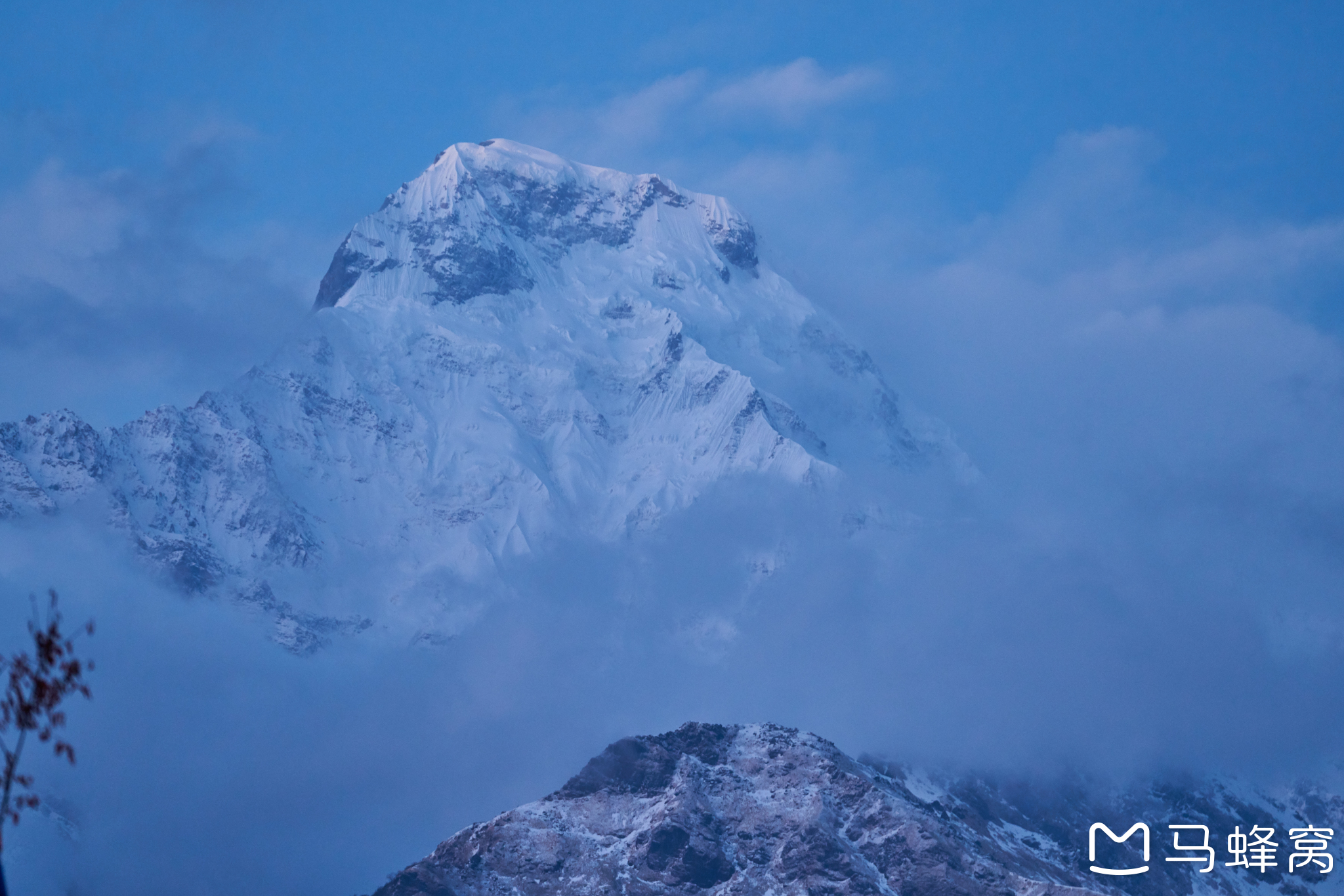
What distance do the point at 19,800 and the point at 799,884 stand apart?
165 meters

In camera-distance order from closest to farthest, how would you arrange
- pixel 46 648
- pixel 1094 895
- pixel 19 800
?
pixel 46 648
pixel 19 800
pixel 1094 895

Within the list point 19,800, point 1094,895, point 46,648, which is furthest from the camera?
point 1094,895

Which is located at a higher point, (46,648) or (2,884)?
(46,648)

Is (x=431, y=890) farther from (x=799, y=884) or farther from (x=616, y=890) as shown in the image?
(x=799, y=884)

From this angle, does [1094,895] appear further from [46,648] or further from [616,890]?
[46,648]

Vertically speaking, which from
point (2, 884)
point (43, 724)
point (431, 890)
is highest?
point (431, 890)

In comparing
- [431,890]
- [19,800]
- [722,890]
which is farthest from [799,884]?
[19,800]

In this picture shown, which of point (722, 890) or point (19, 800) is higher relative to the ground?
point (722, 890)

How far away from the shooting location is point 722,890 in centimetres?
19975

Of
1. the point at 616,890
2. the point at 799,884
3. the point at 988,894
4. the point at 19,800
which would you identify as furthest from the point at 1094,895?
the point at 19,800

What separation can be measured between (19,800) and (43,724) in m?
3.10

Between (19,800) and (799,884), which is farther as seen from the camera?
(799,884)

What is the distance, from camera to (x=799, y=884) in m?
198

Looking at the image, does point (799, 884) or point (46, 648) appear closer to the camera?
point (46, 648)
